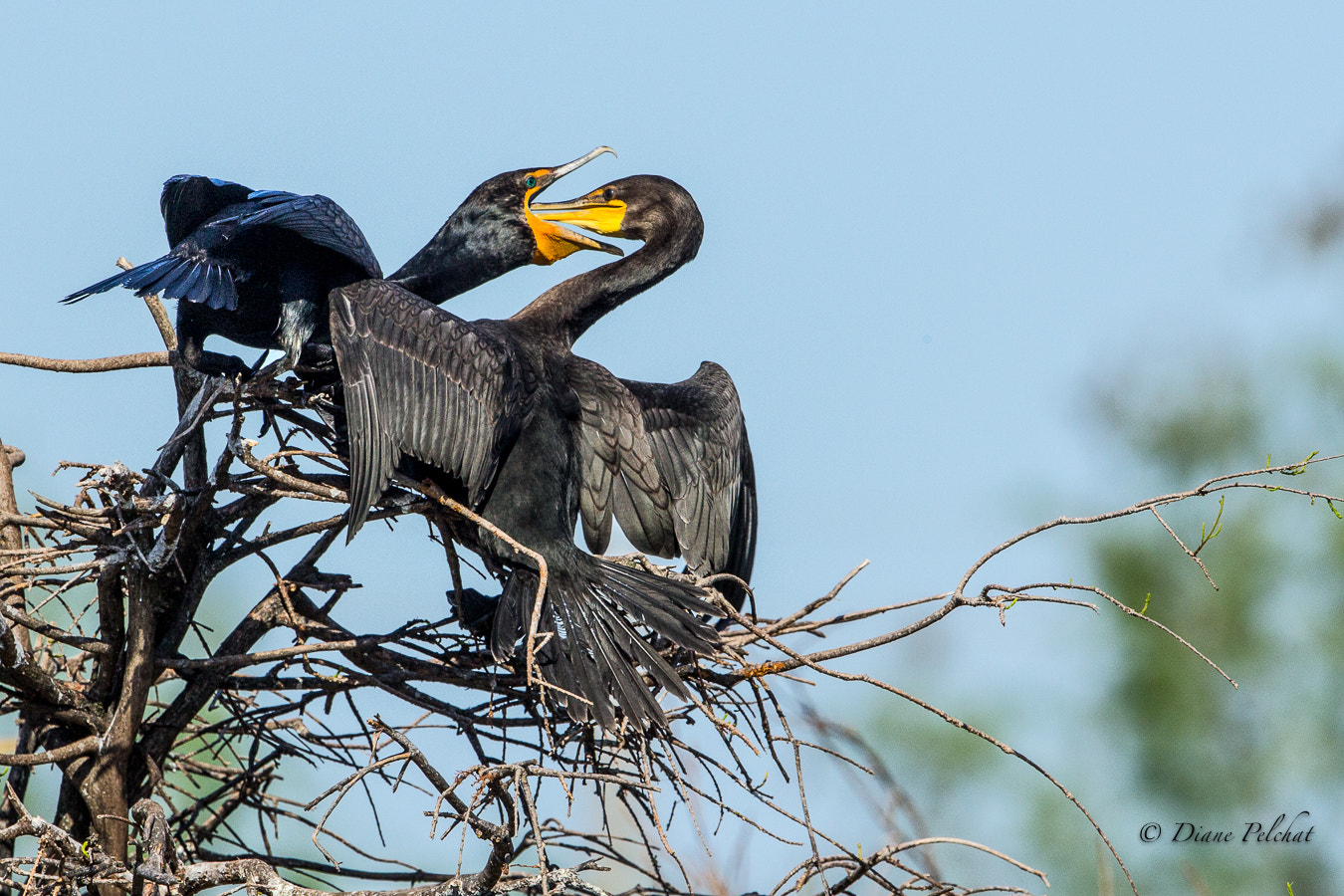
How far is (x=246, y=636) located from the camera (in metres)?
4.13

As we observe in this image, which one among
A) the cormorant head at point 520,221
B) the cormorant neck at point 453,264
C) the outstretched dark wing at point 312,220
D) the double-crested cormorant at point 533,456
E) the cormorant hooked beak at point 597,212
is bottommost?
the double-crested cormorant at point 533,456

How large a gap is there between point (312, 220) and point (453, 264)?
0.87 metres

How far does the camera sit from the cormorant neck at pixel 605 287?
4.88m

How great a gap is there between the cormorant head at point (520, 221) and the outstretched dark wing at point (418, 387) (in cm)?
81

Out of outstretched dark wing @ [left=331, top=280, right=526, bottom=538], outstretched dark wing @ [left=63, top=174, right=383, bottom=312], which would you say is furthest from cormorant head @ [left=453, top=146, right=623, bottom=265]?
outstretched dark wing @ [left=331, top=280, right=526, bottom=538]

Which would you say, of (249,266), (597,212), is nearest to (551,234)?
(597,212)

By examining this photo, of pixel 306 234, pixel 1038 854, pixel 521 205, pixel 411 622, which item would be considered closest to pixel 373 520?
pixel 411 622

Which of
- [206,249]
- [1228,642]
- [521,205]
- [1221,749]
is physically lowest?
[206,249]

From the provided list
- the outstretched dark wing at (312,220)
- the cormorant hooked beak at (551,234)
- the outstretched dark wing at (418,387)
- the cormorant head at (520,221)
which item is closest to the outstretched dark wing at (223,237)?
the outstretched dark wing at (312,220)

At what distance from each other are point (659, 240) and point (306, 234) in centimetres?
153

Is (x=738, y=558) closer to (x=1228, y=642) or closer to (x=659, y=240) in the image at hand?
(x=659, y=240)

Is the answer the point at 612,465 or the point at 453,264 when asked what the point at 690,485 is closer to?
the point at 612,465

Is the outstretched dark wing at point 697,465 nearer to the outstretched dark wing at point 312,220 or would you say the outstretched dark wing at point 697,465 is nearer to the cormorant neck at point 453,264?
the cormorant neck at point 453,264

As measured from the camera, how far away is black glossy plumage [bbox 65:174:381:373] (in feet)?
13.1
